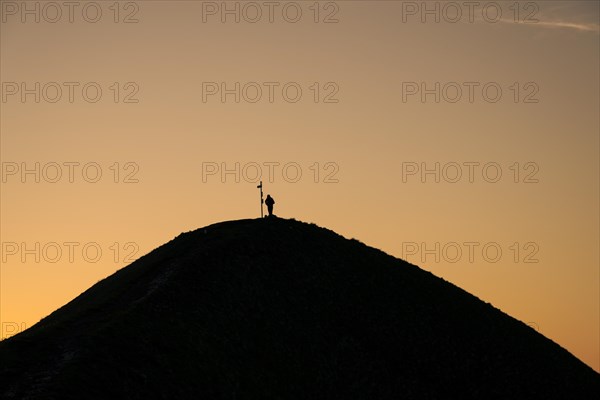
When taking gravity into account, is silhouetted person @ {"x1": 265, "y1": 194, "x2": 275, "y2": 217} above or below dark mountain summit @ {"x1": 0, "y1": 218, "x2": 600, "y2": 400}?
above

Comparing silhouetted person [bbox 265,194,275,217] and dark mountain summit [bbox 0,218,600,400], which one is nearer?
dark mountain summit [bbox 0,218,600,400]

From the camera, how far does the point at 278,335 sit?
66375 mm

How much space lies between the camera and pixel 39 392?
4653 cm

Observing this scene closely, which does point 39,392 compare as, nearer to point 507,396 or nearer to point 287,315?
point 287,315

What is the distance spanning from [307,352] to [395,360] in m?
7.83

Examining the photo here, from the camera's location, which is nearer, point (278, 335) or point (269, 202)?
point (278, 335)

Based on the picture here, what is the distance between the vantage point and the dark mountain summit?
173 feet

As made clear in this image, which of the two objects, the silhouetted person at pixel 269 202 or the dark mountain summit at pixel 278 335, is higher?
the silhouetted person at pixel 269 202

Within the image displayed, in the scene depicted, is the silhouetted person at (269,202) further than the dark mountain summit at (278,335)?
Yes

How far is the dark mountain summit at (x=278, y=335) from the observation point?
52.9m

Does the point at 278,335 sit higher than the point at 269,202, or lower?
lower

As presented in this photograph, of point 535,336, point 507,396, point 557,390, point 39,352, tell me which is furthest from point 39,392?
point 535,336

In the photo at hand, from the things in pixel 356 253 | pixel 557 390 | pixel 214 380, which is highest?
pixel 356 253

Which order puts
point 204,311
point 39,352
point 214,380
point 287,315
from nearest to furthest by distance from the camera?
point 39,352, point 214,380, point 204,311, point 287,315
